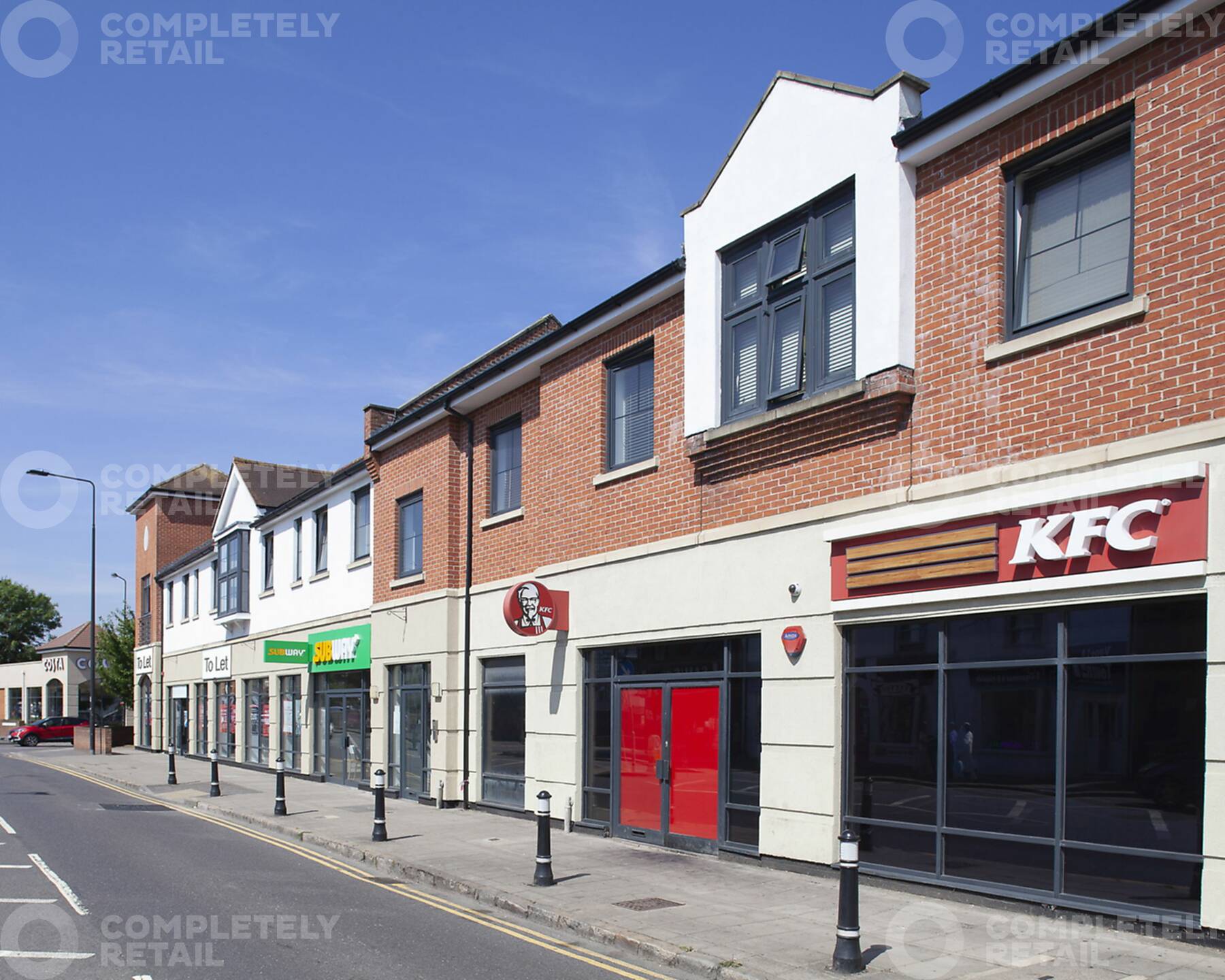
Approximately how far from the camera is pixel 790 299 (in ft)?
41.1

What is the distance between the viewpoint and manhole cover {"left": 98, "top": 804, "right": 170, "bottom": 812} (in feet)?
67.5

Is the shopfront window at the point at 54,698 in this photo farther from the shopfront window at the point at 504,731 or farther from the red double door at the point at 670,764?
the red double door at the point at 670,764

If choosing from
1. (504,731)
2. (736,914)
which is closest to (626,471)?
(504,731)

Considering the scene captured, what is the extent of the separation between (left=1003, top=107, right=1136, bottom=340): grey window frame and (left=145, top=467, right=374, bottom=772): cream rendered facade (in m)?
16.4

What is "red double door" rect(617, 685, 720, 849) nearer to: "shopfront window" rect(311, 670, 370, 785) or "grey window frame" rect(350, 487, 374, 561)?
"shopfront window" rect(311, 670, 370, 785)

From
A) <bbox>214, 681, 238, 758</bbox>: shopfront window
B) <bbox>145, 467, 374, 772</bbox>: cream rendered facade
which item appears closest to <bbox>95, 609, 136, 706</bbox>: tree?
<bbox>145, 467, 374, 772</bbox>: cream rendered facade

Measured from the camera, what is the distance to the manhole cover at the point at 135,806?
20.6 m

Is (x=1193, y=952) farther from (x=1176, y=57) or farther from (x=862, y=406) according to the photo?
(x=1176, y=57)

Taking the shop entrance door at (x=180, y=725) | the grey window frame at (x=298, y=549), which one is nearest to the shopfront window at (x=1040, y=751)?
the grey window frame at (x=298, y=549)

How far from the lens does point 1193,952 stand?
8.03 m

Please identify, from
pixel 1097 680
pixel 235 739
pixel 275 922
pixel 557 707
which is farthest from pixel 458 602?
pixel 235 739

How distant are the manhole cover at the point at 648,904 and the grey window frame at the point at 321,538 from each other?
17.5 m

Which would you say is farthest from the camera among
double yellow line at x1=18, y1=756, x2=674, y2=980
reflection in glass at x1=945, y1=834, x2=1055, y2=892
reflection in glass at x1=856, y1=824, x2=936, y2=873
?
reflection in glass at x1=856, y1=824, x2=936, y2=873

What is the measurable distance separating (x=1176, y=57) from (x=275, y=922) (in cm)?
1025
